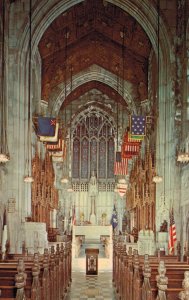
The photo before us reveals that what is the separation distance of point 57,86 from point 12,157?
1460cm

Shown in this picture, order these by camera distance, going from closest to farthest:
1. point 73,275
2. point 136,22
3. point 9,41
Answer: point 73,275 → point 9,41 → point 136,22

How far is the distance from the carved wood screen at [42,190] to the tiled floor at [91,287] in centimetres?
698

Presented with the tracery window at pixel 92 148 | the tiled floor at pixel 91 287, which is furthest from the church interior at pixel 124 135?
the tracery window at pixel 92 148

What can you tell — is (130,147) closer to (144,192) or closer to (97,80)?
(144,192)

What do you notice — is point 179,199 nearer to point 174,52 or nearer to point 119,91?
point 174,52

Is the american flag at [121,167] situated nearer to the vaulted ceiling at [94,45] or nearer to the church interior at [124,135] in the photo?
the church interior at [124,135]

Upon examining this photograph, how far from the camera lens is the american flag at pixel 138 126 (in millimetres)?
22844

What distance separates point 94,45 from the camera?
33.2 m

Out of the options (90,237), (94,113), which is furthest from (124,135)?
(94,113)

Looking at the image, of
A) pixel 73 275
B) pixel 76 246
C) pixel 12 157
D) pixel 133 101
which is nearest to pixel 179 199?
pixel 73 275

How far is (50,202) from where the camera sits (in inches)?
1296

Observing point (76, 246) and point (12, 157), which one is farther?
point (76, 246)

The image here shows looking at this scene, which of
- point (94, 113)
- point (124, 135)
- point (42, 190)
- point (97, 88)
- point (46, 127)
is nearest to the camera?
point (46, 127)

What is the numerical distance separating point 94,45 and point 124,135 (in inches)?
288
